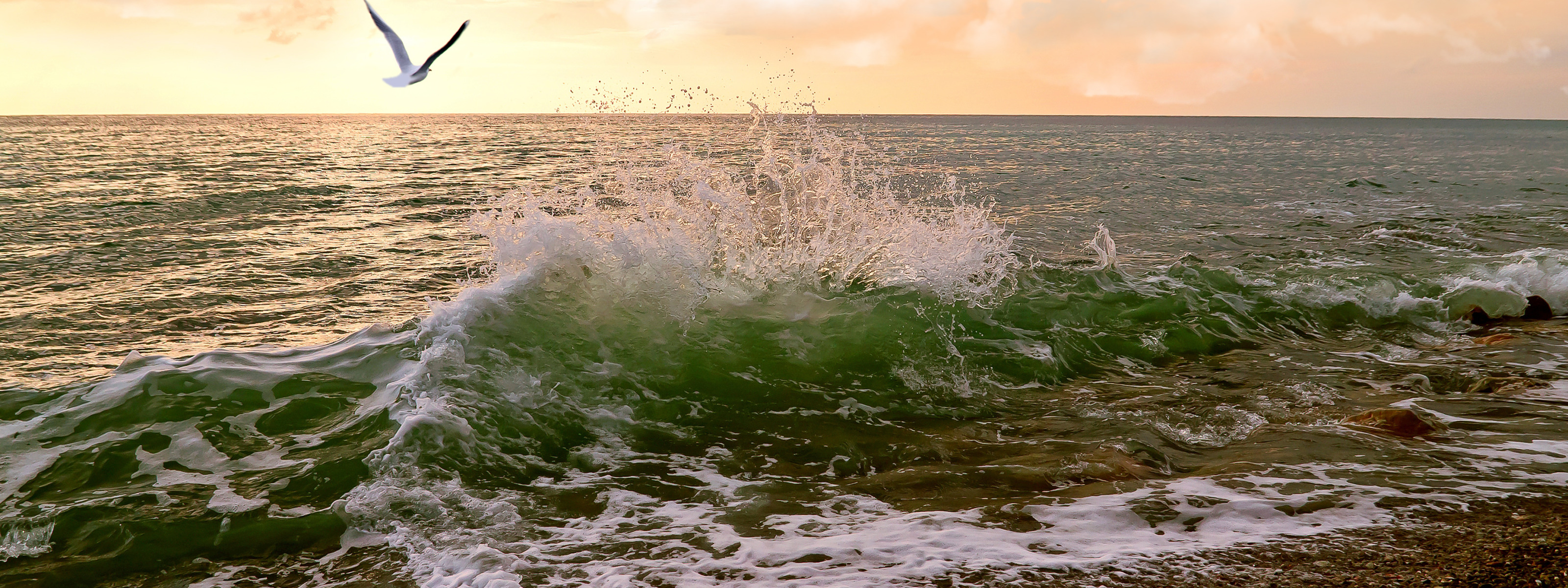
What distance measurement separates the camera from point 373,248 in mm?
12570

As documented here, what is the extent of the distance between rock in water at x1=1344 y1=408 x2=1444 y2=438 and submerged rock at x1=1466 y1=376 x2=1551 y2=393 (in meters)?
1.22

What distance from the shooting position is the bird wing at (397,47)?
4.27 m

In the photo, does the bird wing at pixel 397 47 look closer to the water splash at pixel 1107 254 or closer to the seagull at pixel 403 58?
the seagull at pixel 403 58

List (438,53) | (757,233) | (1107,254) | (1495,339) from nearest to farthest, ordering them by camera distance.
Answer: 1. (438,53)
2. (1495,339)
3. (757,233)
4. (1107,254)

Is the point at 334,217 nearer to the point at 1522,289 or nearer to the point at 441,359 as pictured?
the point at 441,359

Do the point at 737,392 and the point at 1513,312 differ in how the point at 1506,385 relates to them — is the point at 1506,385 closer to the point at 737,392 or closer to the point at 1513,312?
the point at 1513,312

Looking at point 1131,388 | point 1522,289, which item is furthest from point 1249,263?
point 1131,388

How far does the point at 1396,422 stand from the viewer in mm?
4922

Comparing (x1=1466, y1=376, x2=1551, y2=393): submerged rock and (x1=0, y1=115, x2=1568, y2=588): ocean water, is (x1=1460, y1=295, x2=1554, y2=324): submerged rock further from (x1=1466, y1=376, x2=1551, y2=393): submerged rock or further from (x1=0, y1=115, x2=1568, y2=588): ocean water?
(x1=1466, y1=376, x2=1551, y2=393): submerged rock

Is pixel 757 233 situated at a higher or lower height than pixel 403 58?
lower

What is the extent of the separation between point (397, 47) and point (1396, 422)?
6417mm

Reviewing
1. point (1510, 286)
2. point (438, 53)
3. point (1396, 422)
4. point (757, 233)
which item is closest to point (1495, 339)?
point (1510, 286)

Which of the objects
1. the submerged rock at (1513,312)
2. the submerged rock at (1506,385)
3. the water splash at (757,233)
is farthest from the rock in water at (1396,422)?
the submerged rock at (1513,312)

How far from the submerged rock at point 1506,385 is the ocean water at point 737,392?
0.14 ft
